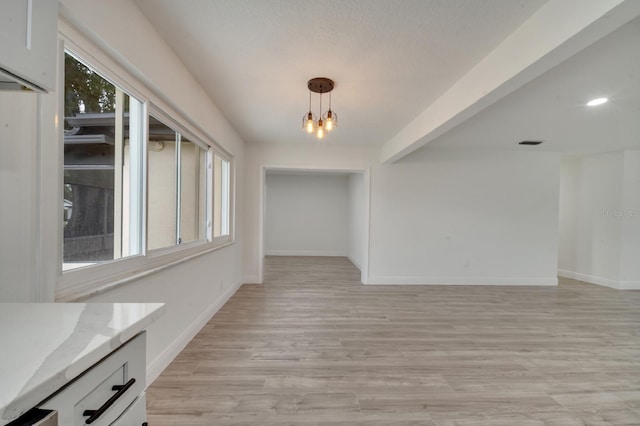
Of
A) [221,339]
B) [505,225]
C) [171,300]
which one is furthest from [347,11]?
[505,225]

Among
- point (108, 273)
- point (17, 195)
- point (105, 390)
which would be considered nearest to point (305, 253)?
point (108, 273)

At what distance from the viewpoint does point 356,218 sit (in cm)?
691

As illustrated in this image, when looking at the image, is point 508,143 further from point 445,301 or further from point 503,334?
point 503,334

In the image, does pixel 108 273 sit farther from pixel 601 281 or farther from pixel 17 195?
pixel 601 281

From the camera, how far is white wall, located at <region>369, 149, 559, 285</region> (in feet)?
15.6

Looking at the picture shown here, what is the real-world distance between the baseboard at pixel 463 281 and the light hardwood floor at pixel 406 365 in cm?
82

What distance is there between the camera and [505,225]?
15.9 ft

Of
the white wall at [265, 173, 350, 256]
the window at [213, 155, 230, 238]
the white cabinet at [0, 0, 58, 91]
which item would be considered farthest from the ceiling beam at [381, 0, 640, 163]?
the white wall at [265, 173, 350, 256]

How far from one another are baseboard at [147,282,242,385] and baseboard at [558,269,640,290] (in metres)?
6.45

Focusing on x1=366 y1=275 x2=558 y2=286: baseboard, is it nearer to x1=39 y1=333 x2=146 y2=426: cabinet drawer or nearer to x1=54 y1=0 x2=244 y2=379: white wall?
x1=54 y1=0 x2=244 y2=379: white wall

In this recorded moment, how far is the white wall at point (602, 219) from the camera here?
4621 mm

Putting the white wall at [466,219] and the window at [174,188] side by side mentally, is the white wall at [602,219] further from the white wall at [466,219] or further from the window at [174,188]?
the window at [174,188]

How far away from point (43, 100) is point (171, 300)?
5.22ft

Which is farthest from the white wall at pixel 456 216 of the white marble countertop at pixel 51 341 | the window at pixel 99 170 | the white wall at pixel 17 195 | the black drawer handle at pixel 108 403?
the black drawer handle at pixel 108 403
